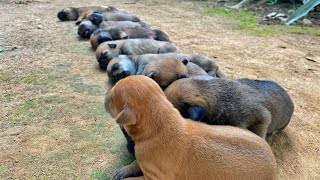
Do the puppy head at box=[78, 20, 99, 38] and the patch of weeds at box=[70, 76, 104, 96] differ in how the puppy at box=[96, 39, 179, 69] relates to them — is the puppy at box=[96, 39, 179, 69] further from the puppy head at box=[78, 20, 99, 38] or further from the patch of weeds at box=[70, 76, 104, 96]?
the puppy head at box=[78, 20, 99, 38]

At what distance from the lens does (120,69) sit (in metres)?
4.79

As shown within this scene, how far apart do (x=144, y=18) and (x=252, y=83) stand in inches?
211

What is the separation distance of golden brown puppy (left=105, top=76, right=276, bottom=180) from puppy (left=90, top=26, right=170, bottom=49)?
3.66 m

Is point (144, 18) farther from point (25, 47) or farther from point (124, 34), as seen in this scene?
point (25, 47)

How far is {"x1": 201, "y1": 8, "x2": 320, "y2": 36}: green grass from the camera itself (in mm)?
7461

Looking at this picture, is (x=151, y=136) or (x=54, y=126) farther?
(x=54, y=126)

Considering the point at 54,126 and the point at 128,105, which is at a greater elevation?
the point at 128,105

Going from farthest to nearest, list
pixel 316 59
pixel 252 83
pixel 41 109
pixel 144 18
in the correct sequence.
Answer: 1. pixel 144 18
2. pixel 316 59
3. pixel 41 109
4. pixel 252 83

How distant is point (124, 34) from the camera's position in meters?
6.41

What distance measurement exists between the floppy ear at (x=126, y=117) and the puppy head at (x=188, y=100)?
0.76 metres

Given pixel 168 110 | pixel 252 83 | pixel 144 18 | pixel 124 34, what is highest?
pixel 168 110

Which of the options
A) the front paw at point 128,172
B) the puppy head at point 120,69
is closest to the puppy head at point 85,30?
the puppy head at point 120,69

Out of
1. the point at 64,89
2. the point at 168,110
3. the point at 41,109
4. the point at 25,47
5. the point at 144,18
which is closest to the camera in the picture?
the point at 168,110

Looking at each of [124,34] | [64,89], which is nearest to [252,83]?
[64,89]
